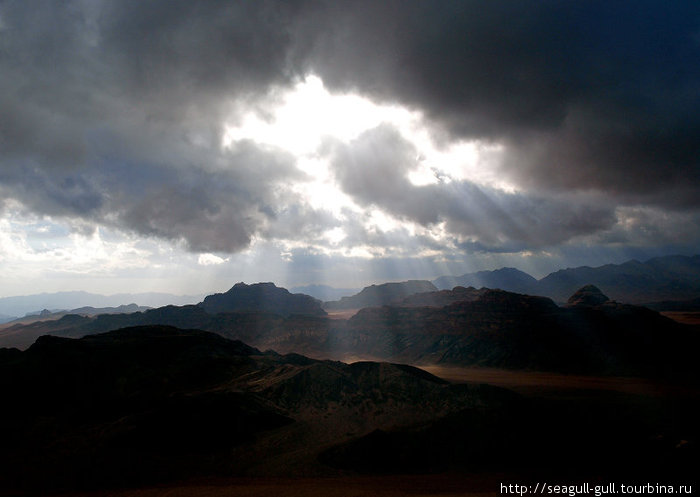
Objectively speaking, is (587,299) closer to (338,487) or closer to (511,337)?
(511,337)

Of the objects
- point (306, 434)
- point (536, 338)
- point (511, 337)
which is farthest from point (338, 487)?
point (511, 337)

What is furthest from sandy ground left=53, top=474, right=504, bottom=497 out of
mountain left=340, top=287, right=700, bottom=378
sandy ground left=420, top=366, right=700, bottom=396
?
mountain left=340, top=287, right=700, bottom=378

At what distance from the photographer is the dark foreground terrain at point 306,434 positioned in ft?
102

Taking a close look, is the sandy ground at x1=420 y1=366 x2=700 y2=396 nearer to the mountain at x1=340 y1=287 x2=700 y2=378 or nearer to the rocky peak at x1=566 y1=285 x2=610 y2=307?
the mountain at x1=340 y1=287 x2=700 y2=378

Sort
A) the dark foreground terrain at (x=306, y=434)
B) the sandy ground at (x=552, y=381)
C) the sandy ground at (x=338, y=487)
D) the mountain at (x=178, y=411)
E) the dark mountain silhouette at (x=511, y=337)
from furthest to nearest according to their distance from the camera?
the dark mountain silhouette at (x=511, y=337) < the sandy ground at (x=552, y=381) < the mountain at (x=178, y=411) < the dark foreground terrain at (x=306, y=434) < the sandy ground at (x=338, y=487)

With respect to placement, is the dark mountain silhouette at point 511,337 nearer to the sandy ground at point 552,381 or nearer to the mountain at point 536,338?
the mountain at point 536,338

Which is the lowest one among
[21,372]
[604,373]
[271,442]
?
[604,373]

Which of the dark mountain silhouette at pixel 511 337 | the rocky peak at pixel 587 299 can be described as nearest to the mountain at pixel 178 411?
the dark mountain silhouette at pixel 511 337

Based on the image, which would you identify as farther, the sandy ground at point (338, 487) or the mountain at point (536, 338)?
the mountain at point (536, 338)

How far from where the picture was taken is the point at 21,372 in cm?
5912

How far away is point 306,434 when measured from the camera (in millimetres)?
41875

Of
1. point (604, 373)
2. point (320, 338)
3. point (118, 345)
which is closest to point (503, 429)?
point (118, 345)

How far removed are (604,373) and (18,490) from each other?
112892mm

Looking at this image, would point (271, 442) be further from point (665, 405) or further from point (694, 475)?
point (665, 405)
